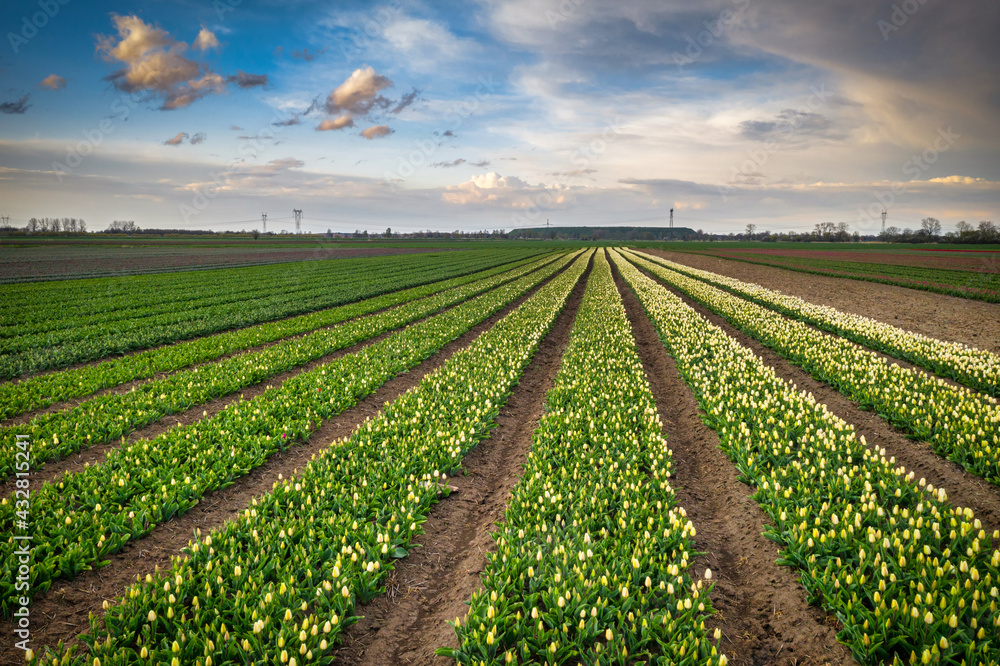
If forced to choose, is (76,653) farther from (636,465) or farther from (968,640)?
(968,640)

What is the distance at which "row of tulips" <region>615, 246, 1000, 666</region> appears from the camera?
13.0 feet

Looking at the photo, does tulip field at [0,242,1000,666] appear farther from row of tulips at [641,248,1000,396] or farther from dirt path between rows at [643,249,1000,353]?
dirt path between rows at [643,249,1000,353]

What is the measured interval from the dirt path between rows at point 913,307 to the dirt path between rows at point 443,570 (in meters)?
20.3

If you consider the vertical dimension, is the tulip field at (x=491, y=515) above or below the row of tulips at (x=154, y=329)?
below

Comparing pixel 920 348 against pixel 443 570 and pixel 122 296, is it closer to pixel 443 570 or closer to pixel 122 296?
pixel 443 570

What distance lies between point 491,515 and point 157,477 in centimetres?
528

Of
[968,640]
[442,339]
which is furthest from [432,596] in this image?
[442,339]

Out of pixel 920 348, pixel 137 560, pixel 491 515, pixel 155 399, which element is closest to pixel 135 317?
pixel 155 399

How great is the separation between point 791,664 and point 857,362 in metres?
12.0

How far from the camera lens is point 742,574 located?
5.38m

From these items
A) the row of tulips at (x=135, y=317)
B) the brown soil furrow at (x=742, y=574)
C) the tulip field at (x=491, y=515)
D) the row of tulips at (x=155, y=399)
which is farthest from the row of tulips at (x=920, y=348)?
the row of tulips at (x=135, y=317)

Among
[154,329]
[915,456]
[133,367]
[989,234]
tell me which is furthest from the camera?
[989,234]

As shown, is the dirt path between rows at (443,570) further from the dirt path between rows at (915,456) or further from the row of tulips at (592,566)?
the dirt path between rows at (915,456)

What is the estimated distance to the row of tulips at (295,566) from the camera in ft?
13.0
